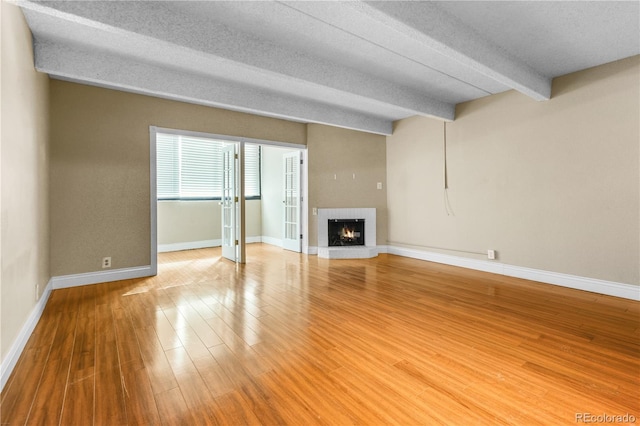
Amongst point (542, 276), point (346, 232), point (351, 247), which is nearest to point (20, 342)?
point (351, 247)

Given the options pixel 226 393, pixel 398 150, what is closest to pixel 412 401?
pixel 226 393

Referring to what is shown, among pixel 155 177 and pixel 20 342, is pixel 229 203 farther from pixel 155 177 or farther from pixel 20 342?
pixel 20 342

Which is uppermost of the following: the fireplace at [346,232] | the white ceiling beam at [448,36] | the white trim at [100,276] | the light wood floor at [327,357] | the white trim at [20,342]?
the white ceiling beam at [448,36]

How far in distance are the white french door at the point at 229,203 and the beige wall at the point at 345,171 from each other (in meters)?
1.45

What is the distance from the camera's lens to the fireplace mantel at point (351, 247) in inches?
221

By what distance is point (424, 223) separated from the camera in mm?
5391

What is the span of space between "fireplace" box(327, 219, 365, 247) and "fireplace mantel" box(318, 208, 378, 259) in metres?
0.08

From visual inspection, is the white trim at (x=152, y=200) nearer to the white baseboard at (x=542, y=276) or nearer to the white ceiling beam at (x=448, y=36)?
the white ceiling beam at (x=448, y=36)

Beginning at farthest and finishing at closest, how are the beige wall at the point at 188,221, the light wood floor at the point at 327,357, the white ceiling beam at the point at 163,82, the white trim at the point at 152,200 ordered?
the beige wall at the point at 188,221
the white trim at the point at 152,200
the white ceiling beam at the point at 163,82
the light wood floor at the point at 327,357

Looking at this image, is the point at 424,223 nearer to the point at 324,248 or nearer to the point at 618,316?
the point at 324,248

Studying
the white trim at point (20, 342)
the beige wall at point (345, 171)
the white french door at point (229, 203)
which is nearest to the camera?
the white trim at point (20, 342)

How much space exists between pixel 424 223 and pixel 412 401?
4092 millimetres

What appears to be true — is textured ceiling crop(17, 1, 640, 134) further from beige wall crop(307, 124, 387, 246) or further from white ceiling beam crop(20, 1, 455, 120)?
beige wall crop(307, 124, 387, 246)

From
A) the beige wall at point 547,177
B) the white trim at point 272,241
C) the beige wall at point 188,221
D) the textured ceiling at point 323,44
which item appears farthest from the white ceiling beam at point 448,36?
the beige wall at point 188,221
